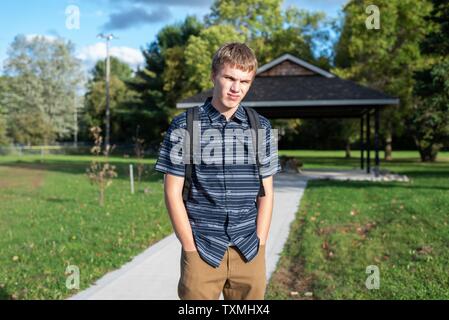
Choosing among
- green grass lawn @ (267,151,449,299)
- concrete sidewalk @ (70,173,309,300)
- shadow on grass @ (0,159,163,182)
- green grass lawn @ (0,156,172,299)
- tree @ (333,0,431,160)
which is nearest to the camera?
concrete sidewalk @ (70,173,309,300)

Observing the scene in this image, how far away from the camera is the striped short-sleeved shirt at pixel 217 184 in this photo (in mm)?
2490

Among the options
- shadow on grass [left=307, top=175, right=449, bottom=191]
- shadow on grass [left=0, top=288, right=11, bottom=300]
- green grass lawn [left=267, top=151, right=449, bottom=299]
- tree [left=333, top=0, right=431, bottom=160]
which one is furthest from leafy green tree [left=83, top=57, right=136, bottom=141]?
shadow on grass [left=0, top=288, right=11, bottom=300]

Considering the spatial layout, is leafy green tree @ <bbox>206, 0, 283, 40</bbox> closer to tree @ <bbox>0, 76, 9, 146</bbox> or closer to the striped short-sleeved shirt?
tree @ <bbox>0, 76, 9, 146</bbox>

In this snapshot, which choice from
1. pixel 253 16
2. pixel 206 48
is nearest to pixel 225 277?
pixel 206 48

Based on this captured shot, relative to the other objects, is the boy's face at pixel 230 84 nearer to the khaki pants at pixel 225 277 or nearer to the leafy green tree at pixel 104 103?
the khaki pants at pixel 225 277

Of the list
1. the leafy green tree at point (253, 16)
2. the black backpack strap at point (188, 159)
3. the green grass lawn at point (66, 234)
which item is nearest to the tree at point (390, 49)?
the leafy green tree at point (253, 16)

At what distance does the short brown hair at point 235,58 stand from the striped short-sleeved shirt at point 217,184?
270mm

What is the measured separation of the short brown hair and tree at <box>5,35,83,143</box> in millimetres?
42151

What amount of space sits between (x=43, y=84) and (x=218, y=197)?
5000 cm

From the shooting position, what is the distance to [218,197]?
2.49 metres

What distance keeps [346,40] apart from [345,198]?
77.9 ft

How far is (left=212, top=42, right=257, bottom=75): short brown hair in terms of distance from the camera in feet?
8.14
